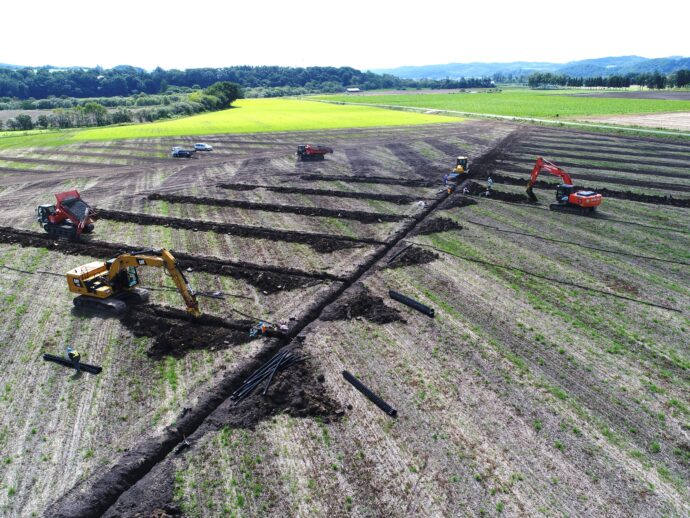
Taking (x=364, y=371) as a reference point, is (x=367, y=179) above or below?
above

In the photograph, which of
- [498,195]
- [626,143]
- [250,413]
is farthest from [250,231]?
[626,143]

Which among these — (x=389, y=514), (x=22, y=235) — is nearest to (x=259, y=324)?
(x=389, y=514)

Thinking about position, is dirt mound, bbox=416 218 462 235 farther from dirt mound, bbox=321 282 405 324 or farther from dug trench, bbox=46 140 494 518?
dug trench, bbox=46 140 494 518

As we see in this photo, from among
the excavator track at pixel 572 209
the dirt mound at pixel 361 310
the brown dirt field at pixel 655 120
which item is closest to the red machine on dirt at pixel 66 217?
the dirt mound at pixel 361 310

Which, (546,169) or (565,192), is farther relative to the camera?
(546,169)

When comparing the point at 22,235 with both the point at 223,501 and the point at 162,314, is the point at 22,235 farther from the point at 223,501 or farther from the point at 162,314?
the point at 223,501

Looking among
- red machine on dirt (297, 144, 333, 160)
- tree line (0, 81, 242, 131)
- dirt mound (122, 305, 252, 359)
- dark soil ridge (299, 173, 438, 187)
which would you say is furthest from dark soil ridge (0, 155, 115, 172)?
dirt mound (122, 305, 252, 359)

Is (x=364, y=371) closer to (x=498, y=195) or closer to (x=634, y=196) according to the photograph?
(x=498, y=195)
